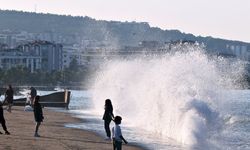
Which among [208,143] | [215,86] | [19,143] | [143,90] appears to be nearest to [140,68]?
[143,90]

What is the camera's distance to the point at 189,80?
33.3 metres

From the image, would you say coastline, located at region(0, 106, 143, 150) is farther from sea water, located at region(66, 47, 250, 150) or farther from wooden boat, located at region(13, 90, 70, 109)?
wooden boat, located at region(13, 90, 70, 109)

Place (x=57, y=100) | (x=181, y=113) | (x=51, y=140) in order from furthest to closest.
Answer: (x=57, y=100) < (x=181, y=113) < (x=51, y=140)

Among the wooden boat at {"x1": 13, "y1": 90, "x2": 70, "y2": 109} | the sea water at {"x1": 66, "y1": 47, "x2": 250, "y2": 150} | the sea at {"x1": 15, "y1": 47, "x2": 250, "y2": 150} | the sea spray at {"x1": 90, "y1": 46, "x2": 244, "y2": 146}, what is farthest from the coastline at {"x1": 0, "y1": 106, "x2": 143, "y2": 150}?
the wooden boat at {"x1": 13, "y1": 90, "x2": 70, "y2": 109}

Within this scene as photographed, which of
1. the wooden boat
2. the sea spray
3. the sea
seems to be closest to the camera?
the sea

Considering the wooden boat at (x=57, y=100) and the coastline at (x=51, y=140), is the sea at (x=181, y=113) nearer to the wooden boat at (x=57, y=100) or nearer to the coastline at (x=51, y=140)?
the coastline at (x=51, y=140)

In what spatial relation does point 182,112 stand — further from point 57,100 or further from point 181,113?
point 57,100

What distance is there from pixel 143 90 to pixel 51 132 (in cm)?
1733

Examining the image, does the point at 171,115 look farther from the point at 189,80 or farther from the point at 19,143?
the point at 19,143

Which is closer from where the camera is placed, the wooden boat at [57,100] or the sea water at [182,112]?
the sea water at [182,112]

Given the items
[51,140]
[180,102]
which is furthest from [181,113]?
[51,140]

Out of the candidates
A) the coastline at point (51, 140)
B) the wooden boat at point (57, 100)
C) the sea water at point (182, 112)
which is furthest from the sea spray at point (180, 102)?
the wooden boat at point (57, 100)

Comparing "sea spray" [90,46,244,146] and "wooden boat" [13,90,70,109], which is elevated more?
"sea spray" [90,46,244,146]

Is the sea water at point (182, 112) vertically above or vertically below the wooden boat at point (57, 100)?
above
